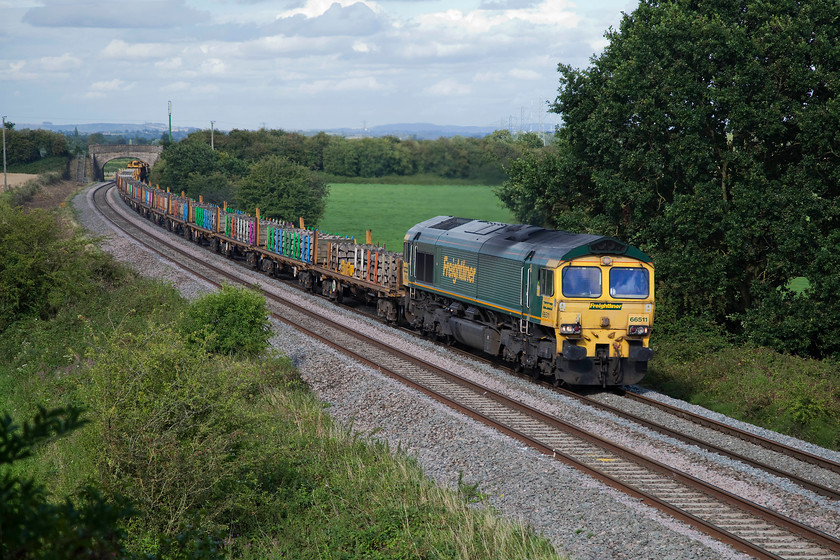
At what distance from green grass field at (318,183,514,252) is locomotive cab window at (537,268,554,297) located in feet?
48.9

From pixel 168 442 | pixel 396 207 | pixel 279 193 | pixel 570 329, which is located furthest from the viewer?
pixel 396 207

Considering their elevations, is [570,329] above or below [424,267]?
below

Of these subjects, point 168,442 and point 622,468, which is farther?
point 622,468

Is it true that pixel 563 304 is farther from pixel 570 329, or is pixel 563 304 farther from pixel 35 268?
pixel 35 268

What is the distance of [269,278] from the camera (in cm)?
3475

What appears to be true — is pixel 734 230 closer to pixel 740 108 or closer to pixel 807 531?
pixel 740 108

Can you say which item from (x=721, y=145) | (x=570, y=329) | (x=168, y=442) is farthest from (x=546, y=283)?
(x=721, y=145)

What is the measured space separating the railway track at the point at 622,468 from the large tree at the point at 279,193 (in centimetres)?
3691

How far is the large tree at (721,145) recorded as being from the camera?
2098 centimetres

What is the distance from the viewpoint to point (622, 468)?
12.1m

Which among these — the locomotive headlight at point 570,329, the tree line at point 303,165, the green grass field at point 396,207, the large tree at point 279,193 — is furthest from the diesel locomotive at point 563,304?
the large tree at point 279,193

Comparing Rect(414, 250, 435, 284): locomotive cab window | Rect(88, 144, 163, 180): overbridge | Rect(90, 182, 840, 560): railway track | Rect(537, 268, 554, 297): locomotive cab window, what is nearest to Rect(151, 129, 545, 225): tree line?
Rect(414, 250, 435, 284): locomotive cab window

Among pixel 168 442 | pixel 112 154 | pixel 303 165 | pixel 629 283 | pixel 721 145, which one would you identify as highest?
pixel 112 154

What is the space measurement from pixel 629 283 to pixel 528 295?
2252mm
